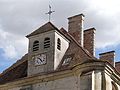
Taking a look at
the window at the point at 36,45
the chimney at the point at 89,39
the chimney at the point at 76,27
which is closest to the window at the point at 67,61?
the window at the point at 36,45

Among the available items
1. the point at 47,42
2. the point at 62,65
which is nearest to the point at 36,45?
the point at 47,42

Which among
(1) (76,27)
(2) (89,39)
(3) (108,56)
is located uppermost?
(1) (76,27)

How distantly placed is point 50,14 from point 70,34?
2131 mm

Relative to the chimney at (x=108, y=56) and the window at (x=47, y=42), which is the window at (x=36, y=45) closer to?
the window at (x=47, y=42)

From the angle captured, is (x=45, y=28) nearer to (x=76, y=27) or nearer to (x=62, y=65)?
(x=76, y=27)

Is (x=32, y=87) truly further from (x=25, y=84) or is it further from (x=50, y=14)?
(x=50, y=14)

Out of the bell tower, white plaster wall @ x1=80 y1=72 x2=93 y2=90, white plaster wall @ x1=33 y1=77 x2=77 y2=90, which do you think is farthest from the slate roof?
white plaster wall @ x1=80 y1=72 x2=93 y2=90

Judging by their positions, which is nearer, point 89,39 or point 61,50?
point 61,50

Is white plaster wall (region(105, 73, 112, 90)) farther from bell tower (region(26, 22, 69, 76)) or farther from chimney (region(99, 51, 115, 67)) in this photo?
chimney (region(99, 51, 115, 67))

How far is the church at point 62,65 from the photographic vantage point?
28.1 metres

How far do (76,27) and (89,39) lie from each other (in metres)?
1.35

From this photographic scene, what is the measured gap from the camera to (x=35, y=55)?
30984 millimetres

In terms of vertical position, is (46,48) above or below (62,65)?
above

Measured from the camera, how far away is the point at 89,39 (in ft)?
110
